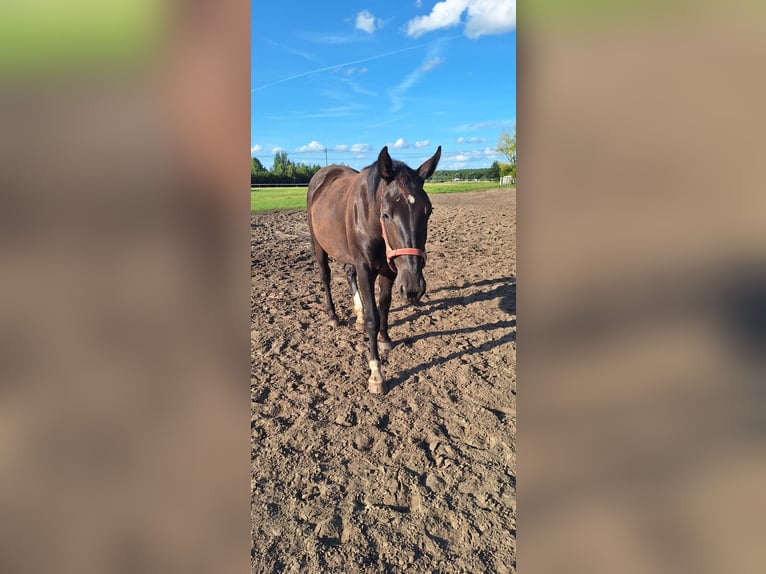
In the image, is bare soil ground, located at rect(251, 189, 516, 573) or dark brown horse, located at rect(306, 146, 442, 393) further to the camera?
dark brown horse, located at rect(306, 146, 442, 393)

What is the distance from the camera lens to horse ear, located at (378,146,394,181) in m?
3.22

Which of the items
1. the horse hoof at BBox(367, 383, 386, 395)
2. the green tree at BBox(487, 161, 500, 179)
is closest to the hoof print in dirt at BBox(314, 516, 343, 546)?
the horse hoof at BBox(367, 383, 386, 395)

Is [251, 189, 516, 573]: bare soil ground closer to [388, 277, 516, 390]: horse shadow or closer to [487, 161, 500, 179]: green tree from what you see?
[388, 277, 516, 390]: horse shadow

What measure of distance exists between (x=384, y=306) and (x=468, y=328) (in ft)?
4.22

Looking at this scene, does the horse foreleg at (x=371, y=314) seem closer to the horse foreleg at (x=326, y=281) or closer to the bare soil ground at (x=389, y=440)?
the bare soil ground at (x=389, y=440)

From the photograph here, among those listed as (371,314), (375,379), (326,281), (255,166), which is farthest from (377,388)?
(255,166)

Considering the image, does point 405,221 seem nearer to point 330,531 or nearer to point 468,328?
point 330,531

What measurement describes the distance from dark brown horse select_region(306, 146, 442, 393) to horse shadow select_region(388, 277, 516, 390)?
16.7 inches

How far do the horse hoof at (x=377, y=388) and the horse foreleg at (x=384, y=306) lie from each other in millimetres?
831

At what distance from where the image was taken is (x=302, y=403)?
3.75 metres
